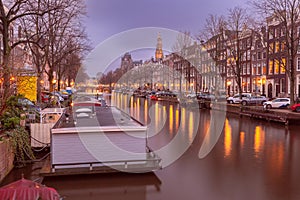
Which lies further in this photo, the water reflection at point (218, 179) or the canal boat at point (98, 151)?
the canal boat at point (98, 151)

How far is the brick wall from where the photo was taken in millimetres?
10094

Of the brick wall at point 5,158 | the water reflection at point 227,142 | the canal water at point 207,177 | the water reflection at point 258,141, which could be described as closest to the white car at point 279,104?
the water reflection at point 258,141

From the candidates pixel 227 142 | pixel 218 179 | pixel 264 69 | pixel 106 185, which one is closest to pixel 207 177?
pixel 218 179

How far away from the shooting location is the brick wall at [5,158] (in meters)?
10.1

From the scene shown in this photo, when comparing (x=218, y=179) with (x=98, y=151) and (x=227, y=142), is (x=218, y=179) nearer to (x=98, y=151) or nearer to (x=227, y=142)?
(x=98, y=151)

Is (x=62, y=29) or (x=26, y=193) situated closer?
(x=26, y=193)

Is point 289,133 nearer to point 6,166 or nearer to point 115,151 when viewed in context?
point 115,151

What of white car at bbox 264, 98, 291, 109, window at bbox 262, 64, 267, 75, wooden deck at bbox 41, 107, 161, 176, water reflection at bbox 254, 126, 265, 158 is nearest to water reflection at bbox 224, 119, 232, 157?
water reflection at bbox 254, 126, 265, 158

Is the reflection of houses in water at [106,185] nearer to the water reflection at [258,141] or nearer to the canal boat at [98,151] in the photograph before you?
the canal boat at [98,151]

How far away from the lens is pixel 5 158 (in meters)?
10.6

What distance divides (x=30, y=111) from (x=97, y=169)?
21.5ft

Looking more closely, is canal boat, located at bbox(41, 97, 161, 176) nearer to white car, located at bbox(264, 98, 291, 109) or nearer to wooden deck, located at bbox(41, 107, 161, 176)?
wooden deck, located at bbox(41, 107, 161, 176)

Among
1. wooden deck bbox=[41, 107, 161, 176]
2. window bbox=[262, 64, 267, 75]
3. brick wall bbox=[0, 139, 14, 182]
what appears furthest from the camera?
window bbox=[262, 64, 267, 75]

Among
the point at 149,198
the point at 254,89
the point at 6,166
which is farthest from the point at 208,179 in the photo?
the point at 254,89
